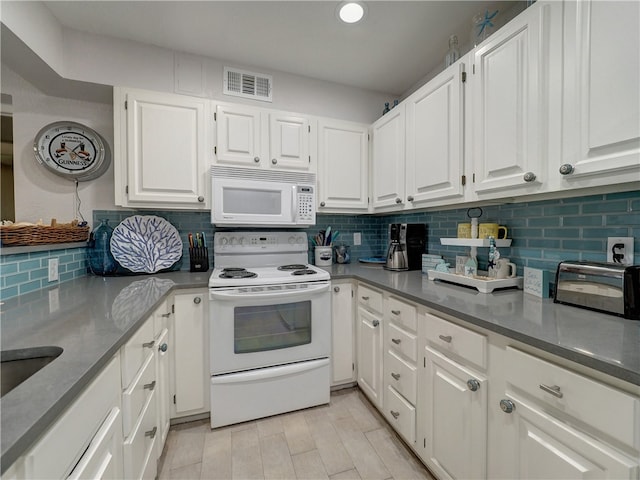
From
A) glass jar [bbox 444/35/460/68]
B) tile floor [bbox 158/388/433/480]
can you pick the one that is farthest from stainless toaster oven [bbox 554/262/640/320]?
glass jar [bbox 444/35/460/68]

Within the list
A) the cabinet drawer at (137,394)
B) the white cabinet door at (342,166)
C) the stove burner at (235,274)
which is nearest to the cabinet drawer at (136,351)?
the cabinet drawer at (137,394)

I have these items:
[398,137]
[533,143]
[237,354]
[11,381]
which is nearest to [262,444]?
[237,354]

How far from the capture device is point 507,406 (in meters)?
0.90

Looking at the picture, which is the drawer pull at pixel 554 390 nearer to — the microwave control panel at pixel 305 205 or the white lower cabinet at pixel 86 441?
the white lower cabinet at pixel 86 441

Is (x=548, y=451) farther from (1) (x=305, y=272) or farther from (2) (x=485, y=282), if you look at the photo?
(1) (x=305, y=272)

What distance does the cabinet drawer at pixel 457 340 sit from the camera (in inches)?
39.7

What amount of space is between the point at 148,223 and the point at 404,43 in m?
2.25

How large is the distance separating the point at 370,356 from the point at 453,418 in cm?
71

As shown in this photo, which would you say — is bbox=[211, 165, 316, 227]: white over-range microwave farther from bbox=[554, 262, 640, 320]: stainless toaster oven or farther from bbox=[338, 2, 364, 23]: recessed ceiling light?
bbox=[554, 262, 640, 320]: stainless toaster oven

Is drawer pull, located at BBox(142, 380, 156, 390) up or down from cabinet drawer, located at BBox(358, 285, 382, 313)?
down

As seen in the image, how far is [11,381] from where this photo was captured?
755mm

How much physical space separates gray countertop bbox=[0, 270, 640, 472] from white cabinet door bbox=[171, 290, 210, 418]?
0.50 feet

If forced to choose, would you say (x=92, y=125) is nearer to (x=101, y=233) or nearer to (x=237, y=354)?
(x=101, y=233)

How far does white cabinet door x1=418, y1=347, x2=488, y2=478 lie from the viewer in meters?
1.02
